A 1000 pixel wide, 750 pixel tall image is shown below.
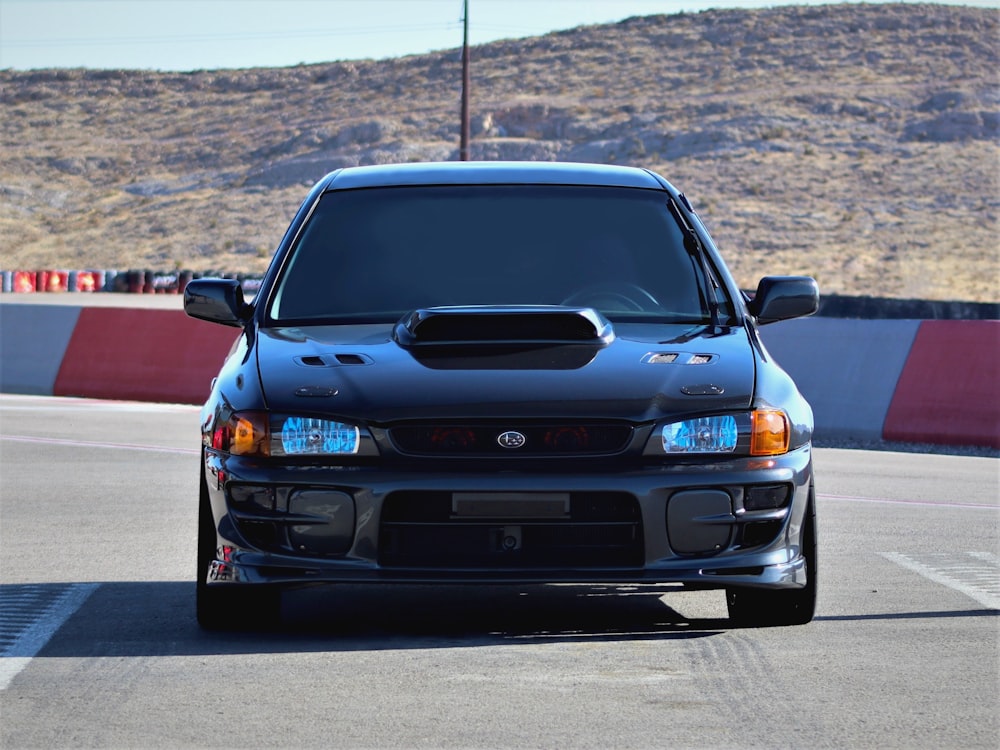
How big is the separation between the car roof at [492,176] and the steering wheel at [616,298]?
24.0 inches

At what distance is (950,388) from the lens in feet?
49.3

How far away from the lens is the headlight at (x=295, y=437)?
230 inches

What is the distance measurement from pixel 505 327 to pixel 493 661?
1.19 metres

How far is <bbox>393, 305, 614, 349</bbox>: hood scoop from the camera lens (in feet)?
20.6

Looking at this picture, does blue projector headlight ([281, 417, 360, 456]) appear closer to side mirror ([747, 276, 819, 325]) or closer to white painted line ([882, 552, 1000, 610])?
side mirror ([747, 276, 819, 325])

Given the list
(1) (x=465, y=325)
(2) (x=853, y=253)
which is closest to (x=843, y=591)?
(1) (x=465, y=325)

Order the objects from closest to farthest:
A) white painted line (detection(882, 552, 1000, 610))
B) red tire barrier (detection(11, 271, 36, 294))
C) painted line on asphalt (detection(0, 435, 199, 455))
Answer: white painted line (detection(882, 552, 1000, 610)) < painted line on asphalt (detection(0, 435, 199, 455)) < red tire barrier (detection(11, 271, 36, 294))

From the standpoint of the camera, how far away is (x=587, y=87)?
9875 cm

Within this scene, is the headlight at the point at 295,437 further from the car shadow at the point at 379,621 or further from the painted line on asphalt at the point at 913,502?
the painted line on asphalt at the point at 913,502

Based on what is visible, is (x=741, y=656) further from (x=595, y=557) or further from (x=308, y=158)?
(x=308, y=158)

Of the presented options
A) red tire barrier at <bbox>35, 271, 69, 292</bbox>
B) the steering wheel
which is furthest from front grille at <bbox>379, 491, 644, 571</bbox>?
red tire barrier at <bbox>35, 271, 69, 292</bbox>

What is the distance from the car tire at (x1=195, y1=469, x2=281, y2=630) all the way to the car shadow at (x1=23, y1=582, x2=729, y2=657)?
0.03 meters

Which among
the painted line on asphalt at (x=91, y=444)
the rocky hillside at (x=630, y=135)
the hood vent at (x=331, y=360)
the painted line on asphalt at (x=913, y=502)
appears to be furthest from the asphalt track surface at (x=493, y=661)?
the rocky hillside at (x=630, y=135)

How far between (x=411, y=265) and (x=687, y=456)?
1.76 m
